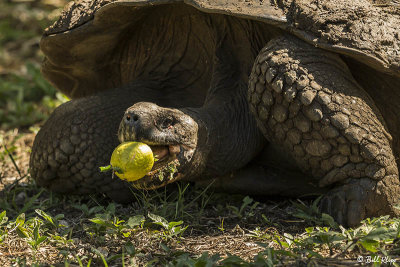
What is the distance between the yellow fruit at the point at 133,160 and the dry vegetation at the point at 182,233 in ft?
1.05

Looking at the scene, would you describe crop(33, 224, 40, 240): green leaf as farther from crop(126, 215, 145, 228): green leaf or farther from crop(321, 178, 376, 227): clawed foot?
crop(321, 178, 376, 227): clawed foot

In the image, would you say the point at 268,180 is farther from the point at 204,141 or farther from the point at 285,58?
the point at 285,58

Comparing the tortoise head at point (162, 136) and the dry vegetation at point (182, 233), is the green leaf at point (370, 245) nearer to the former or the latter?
the dry vegetation at point (182, 233)

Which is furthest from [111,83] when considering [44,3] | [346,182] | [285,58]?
[44,3]

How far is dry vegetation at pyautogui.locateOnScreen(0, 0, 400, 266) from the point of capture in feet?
8.11

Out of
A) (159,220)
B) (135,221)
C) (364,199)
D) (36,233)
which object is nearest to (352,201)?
(364,199)

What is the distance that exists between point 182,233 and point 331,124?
2.87 feet

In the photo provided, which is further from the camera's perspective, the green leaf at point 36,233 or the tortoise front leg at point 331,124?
the tortoise front leg at point 331,124

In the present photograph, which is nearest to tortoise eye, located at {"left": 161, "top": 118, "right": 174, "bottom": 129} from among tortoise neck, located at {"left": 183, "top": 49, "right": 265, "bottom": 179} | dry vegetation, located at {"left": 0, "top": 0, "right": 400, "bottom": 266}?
tortoise neck, located at {"left": 183, "top": 49, "right": 265, "bottom": 179}

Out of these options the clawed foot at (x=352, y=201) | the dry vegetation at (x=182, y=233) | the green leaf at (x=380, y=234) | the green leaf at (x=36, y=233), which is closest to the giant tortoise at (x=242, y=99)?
the clawed foot at (x=352, y=201)

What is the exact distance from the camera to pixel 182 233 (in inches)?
112

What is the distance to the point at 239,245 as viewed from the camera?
2746 millimetres

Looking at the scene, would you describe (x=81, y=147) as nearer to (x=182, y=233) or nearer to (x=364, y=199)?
(x=182, y=233)

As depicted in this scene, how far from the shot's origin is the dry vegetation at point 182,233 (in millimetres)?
2473
